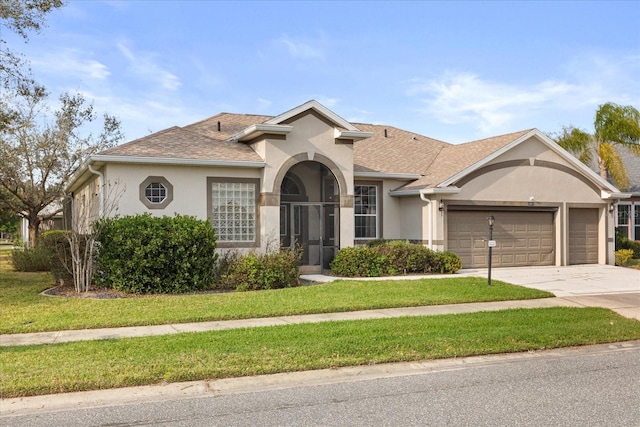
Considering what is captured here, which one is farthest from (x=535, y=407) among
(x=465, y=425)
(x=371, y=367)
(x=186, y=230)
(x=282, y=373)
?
(x=186, y=230)

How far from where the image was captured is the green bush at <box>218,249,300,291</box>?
50.6 ft

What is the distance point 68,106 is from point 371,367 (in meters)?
27.9

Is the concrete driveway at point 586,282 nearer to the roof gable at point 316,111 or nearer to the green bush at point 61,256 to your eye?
the roof gable at point 316,111

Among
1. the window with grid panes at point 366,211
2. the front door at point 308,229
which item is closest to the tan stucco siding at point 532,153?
the window with grid panes at point 366,211

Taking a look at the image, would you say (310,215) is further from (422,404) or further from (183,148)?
(422,404)

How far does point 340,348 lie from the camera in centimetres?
880

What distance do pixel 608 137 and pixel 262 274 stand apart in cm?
1854

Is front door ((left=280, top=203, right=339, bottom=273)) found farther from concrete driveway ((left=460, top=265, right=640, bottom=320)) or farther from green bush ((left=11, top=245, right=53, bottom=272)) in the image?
green bush ((left=11, top=245, right=53, bottom=272))

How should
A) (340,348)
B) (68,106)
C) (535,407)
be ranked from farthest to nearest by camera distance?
(68,106) → (340,348) → (535,407)

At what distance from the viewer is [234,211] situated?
1808 centimetres

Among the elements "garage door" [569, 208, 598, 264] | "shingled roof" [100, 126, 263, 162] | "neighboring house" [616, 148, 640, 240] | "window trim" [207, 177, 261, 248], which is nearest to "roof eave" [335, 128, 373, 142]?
"shingled roof" [100, 126, 263, 162]

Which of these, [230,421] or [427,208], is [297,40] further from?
[230,421]

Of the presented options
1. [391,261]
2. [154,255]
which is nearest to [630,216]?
[391,261]

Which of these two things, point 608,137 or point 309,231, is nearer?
point 309,231
